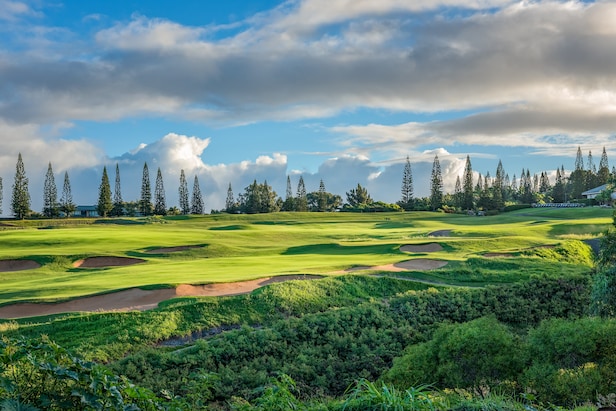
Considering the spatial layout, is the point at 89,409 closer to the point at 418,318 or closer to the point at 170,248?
the point at 418,318

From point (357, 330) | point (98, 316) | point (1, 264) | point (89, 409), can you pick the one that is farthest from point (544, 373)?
point (1, 264)

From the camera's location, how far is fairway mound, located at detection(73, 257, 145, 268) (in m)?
31.6

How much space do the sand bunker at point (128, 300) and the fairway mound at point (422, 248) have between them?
17091 mm

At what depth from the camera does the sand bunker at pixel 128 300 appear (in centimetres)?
1828

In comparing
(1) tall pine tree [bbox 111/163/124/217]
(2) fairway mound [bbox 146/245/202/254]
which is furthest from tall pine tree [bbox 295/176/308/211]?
(2) fairway mound [bbox 146/245/202/254]

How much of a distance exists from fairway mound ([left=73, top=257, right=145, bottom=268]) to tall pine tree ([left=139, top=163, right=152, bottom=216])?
78907 mm

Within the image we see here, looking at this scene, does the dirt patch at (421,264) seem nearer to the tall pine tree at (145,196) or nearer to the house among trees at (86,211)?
the tall pine tree at (145,196)

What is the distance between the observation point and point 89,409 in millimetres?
4949

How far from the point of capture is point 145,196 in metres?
109

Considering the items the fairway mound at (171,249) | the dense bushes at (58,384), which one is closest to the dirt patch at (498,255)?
the fairway mound at (171,249)

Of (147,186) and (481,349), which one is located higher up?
(147,186)

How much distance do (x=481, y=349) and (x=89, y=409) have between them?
8.83 m

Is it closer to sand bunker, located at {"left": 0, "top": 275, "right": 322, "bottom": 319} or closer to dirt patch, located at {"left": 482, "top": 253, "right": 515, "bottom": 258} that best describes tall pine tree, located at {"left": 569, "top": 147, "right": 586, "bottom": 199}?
dirt patch, located at {"left": 482, "top": 253, "right": 515, "bottom": 258}

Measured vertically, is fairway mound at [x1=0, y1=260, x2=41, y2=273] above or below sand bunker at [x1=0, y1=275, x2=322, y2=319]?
above
